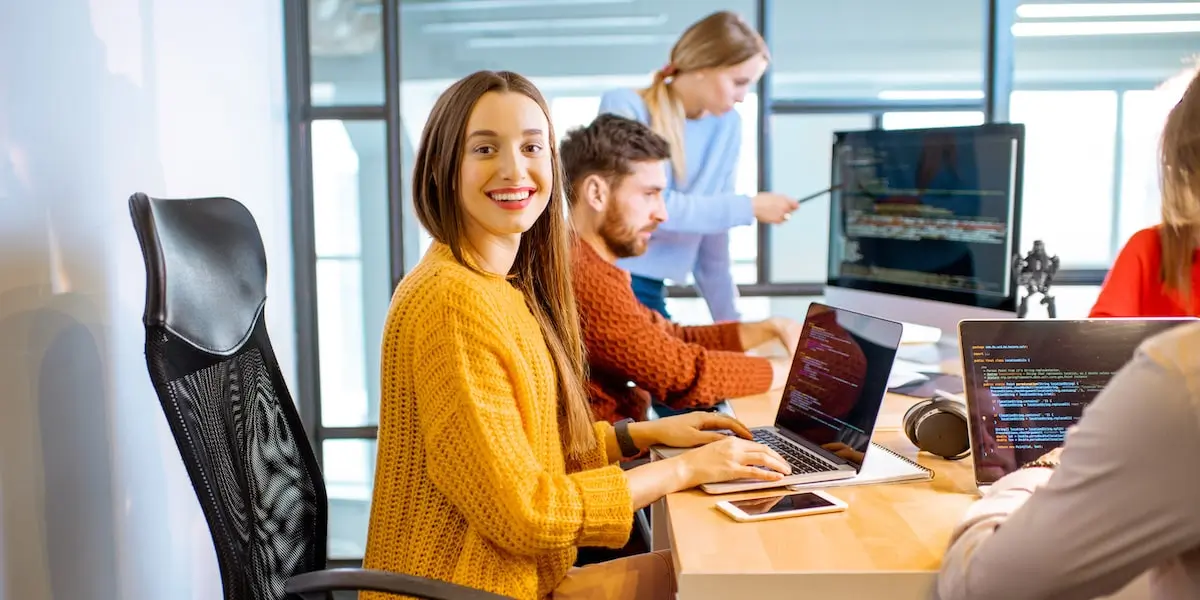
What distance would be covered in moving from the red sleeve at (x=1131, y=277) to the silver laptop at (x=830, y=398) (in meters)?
0.72

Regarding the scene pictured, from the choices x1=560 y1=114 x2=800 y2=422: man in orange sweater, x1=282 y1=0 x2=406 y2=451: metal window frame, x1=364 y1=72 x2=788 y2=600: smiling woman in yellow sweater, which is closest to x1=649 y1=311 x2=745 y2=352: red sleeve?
x1=560 y1=114 x2=800 y2=422: man in orange sweater

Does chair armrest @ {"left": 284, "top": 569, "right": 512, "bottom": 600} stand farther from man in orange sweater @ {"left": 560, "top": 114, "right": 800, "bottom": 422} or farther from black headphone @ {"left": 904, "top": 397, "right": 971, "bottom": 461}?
man in orange sweater @ {"left": 560, "top": 114, "right": 800, "bottom": 422}

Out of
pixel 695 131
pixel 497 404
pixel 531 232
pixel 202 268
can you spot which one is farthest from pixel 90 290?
pixel 695 131

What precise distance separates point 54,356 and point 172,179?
68 cm

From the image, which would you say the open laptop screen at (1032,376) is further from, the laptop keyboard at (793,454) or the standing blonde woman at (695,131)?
the standing blonde woman at (695,131)

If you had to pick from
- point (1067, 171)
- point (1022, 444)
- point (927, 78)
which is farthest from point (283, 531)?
point (1067, 171)

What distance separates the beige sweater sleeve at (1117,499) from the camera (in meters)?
0.77

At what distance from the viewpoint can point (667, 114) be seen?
2850mm

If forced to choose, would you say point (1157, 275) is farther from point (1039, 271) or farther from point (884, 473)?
point (884, 473)

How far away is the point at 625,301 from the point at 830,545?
889 millimetres

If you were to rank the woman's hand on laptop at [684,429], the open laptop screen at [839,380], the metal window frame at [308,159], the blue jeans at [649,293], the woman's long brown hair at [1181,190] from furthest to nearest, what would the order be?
the metal window frame at [308,159]
the blue jeans at [649,293]
the woman's hand on laptop at [684,429]
the open laptop screen at [839,380]
the woman's long brown hair at [1181,190]

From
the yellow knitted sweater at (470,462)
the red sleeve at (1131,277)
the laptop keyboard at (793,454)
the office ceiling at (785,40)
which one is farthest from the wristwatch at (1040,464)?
the office ceiling at (785,40)

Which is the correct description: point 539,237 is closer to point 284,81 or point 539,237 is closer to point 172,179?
point 172,179

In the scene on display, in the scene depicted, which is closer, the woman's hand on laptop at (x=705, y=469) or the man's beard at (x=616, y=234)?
the woman's hand on laptop at (x=705, y=469)
